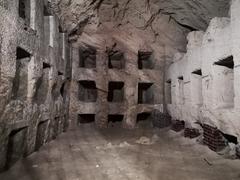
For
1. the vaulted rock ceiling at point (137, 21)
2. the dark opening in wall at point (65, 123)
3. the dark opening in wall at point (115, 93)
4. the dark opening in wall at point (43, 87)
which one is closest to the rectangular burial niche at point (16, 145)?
the dark opening in wall at point (43, 87)

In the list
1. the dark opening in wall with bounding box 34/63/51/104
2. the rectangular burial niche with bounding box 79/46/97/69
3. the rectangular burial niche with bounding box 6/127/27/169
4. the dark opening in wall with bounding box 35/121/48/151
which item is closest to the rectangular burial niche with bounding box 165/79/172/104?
the rectangular burial niche with bounding box 79/46/97/69

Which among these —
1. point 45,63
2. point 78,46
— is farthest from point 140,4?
point 45,63

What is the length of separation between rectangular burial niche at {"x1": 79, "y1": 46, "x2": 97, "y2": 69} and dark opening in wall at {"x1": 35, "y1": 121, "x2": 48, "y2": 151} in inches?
198

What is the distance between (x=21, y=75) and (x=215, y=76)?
15.8 feet

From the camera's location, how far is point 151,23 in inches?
428

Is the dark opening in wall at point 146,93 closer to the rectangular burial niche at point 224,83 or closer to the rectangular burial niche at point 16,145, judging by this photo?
the rectangular burial niche at point 224,83

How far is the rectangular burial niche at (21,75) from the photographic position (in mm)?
5293

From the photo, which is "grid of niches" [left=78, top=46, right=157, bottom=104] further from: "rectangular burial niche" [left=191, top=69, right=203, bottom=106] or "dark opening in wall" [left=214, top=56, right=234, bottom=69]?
"dark opening in wall" [left=214, top=56, right=234, bottom=69]

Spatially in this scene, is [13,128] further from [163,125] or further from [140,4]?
[140,4]

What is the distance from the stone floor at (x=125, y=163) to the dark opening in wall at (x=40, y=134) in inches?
6.7

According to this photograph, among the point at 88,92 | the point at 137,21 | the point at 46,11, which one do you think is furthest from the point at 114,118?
the point at 46,11

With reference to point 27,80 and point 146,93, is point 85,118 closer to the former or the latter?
point 146,93

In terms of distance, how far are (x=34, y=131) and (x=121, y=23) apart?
6.85 m

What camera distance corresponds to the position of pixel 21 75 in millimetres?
5406
